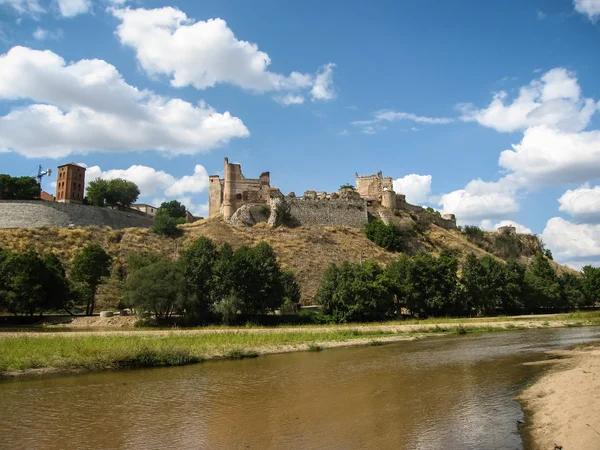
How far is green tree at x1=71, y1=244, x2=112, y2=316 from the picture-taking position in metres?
46.4

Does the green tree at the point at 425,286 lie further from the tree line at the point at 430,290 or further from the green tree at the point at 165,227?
the green tree at the point at 165,227

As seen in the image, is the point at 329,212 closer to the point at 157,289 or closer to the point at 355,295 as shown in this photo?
the point at 355,295

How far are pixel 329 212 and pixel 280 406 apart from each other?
64.8 meters

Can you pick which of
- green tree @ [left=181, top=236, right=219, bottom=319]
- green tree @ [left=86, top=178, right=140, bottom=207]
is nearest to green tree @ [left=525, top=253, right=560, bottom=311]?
green tree @ [left=181, top=236, right=219, bottom=319]

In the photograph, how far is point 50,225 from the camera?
63344mm

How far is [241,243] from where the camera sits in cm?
6438

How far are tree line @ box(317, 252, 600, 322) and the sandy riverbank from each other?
24933mm

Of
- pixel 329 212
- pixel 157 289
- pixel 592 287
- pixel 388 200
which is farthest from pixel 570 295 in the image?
pixel 157 289

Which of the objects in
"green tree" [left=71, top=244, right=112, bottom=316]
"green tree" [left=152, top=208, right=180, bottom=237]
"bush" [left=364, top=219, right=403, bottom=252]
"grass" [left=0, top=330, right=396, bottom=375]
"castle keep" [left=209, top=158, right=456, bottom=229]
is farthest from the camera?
"castle keep" [left=209, top=158, right=456, bottom=229]

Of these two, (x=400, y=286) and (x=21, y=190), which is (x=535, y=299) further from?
(x=21, y=190)

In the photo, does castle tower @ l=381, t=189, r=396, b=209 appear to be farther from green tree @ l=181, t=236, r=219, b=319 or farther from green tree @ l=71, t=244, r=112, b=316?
green tree @ l=71, t=244, r=112, b=316

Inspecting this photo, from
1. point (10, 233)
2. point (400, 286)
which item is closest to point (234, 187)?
point (10, 233)

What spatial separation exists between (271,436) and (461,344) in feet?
66.7

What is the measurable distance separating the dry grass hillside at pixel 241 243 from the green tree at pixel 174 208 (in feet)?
58.6
